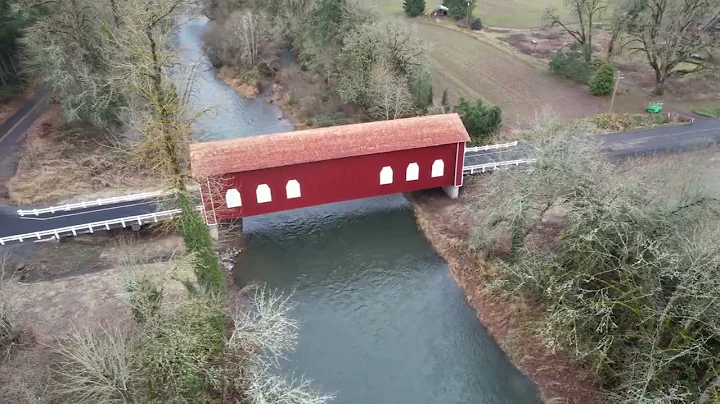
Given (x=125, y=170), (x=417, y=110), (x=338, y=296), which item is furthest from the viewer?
(x=417, y=110)

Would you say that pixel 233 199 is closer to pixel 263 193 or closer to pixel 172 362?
pixel 263 193

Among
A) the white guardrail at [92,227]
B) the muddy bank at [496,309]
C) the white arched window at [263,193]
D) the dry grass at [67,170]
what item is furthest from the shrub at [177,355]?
the dry grass at [67,170]

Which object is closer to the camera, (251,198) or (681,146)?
(251,198)

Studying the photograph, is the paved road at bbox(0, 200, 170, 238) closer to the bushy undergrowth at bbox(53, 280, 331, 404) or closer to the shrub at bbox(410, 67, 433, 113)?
the bushy undergrowth at bbox(53, 280, 331, 404)

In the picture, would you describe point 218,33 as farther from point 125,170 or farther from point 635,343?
point 635,343

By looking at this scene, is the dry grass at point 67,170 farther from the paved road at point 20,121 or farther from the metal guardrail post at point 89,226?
the metal guardrail post at point 89,226

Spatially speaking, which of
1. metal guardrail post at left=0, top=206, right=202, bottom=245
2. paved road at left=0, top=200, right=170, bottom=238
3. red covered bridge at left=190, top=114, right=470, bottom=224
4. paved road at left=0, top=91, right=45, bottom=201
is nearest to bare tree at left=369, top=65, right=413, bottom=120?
red covered bridge at left=190, top=114, right=470, bottom=224

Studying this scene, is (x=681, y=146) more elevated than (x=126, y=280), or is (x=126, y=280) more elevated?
(x=126, y=280)

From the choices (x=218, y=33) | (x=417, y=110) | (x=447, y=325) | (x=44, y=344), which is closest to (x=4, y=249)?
(x=44, y=344)

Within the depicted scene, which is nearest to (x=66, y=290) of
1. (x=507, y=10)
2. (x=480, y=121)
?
(x=480, y=121)
